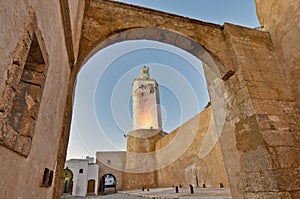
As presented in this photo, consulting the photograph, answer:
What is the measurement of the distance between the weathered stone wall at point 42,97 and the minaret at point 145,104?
Answer: 740 inches

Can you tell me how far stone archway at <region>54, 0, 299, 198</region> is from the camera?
270 cm

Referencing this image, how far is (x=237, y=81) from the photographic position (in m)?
3.36

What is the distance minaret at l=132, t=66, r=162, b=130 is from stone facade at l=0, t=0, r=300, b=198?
55.3 feet

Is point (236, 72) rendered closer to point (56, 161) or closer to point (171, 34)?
point (171, 34)

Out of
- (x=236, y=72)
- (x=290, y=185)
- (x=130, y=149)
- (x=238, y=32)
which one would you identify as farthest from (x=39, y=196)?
(x=130, y=149)

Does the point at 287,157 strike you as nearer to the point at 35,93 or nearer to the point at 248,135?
the point at 248,135

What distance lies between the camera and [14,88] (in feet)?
3.40

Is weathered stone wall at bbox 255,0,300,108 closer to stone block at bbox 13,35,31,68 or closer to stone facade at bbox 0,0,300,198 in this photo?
stone facade at bbox 0,0,300,198

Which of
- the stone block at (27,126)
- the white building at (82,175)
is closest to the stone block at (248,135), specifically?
the stone block at (27,126)

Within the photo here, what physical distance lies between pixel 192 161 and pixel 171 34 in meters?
8.19

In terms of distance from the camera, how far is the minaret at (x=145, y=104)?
21016 millimetres

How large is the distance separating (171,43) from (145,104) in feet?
61.4

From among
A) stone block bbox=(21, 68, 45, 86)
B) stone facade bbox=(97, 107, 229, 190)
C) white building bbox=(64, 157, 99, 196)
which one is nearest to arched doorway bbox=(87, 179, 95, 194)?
white building bbox=(64, 157, 99, 196)

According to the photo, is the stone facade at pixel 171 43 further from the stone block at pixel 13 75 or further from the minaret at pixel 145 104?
the minaret at pixel 145 104
